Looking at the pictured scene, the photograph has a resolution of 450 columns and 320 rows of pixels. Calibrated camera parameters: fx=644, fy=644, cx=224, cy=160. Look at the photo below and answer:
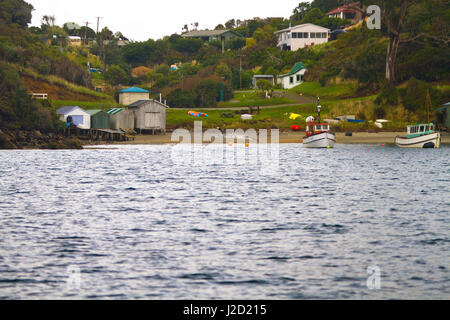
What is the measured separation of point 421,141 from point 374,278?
67.4 meters

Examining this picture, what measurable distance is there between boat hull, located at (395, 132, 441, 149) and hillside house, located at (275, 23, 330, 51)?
70.2 m

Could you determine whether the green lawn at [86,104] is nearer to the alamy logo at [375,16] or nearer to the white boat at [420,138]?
the alamy logo at [375,16]

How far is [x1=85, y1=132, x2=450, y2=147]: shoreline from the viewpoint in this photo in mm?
90062

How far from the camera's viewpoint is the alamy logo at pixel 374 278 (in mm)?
19125

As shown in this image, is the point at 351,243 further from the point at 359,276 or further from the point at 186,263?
the point at 186,263

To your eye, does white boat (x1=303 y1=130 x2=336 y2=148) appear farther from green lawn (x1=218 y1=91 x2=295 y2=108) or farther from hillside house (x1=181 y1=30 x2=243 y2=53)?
hillside house (x1=181 y1=30 x2=243 y2=53)

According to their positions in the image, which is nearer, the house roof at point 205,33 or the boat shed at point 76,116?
the boat shed at point 76,116

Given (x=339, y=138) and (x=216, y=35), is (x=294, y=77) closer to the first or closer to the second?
(x=339, y=138)

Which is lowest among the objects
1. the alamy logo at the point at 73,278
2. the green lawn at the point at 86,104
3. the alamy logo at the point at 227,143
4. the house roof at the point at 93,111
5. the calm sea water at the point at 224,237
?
the alamy logo at the point at 73,278

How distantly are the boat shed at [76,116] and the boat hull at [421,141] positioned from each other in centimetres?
4362

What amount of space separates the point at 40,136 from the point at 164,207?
2235 inches

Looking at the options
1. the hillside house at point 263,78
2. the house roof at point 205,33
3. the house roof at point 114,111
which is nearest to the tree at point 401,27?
the hillside house at point 263,78

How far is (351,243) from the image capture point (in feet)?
83.0

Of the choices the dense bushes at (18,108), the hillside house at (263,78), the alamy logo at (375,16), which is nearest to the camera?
the dense bushes at (18,108)
